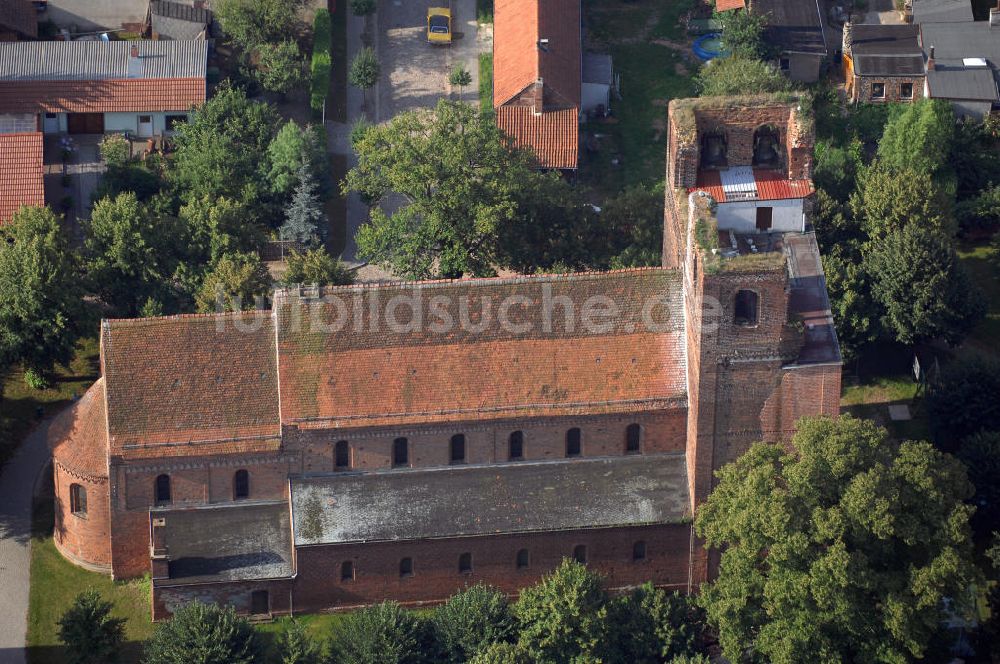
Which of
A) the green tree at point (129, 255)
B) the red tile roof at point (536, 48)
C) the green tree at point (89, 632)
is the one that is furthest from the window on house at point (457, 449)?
the red tile roof at point (536, 48)

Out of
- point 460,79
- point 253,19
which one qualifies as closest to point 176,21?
point 253,19

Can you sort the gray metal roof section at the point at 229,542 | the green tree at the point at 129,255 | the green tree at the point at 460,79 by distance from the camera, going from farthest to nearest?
the green tree at the point at 460,79 → the green tree at the point at 129,255 → the gray metal roof section at the point at 229,542

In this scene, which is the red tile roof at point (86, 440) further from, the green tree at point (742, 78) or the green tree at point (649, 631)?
the green tree at point (742, 78)

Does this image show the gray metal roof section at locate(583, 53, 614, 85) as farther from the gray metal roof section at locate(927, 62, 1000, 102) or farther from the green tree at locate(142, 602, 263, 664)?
the green tree at locate(142, 602, 263, 664)

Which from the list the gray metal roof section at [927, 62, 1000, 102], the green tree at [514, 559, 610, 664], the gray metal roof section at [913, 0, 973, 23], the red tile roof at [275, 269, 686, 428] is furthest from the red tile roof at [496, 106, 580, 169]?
the green tree at [514, 559, 610, 664]

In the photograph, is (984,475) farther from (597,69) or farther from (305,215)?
(597,69)

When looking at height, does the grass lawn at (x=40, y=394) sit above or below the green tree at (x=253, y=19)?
below
